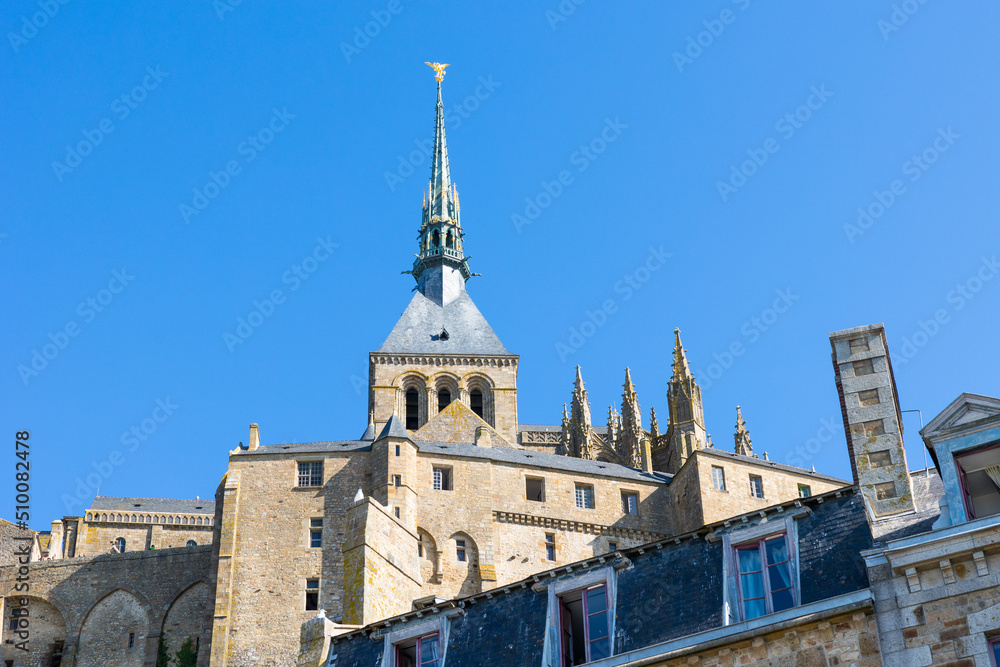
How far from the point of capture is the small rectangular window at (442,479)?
53812 mm

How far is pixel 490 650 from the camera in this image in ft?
63.5

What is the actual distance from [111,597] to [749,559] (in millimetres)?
42917

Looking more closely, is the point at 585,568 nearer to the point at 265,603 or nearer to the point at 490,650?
the point at 490,650

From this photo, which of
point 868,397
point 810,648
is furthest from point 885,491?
point 810,648

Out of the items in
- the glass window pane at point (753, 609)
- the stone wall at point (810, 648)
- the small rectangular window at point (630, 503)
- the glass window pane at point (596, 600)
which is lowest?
the stone wall at point (810, 648)

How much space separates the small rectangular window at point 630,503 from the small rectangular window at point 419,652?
35751mm

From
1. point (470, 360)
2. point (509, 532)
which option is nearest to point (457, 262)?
point (470, 360)

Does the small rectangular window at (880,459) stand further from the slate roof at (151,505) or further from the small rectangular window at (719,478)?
the slate roof at (151,505)

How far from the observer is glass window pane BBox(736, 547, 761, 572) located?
18312mm

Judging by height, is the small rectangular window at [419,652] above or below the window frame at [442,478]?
below

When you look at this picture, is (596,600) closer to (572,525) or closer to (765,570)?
(765,570)

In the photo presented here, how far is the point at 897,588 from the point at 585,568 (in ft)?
15.0

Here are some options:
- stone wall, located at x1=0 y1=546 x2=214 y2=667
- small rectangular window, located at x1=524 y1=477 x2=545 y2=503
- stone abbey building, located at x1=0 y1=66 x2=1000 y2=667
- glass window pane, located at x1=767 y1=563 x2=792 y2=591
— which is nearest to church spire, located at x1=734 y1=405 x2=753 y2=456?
stone abbey building, located at x1=0 y1=66 x2=1000 y2=667

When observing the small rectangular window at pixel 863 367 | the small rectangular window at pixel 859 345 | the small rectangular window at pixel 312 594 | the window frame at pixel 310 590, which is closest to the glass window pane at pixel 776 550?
the small rectangular window at pixel 863 367
